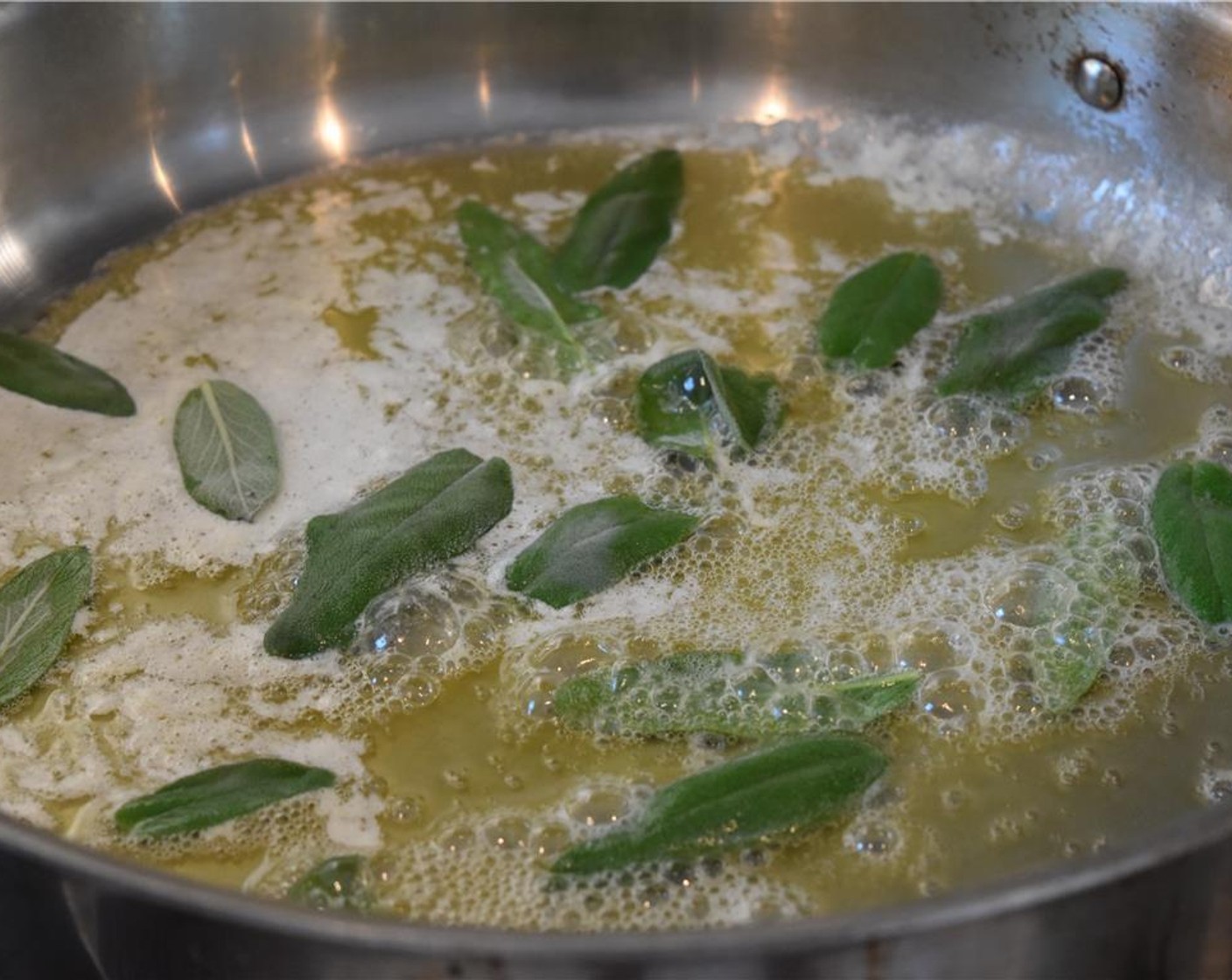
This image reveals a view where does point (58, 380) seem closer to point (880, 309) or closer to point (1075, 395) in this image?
point (880, 309)

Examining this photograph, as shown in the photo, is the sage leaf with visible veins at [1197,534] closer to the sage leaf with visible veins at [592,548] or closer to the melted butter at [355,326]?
the sage leaf with visible veins at [592,548]

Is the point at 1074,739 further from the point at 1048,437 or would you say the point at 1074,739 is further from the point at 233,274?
the point at 233,274

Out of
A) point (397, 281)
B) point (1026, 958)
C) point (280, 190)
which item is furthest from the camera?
point (280, 190)

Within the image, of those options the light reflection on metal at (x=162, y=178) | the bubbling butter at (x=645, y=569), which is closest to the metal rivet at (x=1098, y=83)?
the bubbling butter at (x=645, y=569)

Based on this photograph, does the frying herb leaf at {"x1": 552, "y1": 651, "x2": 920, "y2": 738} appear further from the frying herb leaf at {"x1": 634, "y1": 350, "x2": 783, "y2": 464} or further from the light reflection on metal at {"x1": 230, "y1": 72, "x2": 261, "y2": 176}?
the light reflection on metal at {"x1": 230, "y1": 72, "x2": 261, "y2": 176}

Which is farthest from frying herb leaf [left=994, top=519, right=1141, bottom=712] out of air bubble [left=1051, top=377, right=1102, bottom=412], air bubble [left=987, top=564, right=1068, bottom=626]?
air bubble [left=1051, top=377, right=1102, bottom=412]

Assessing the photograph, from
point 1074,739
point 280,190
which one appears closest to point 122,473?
point 280,190

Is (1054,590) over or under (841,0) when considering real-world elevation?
under
